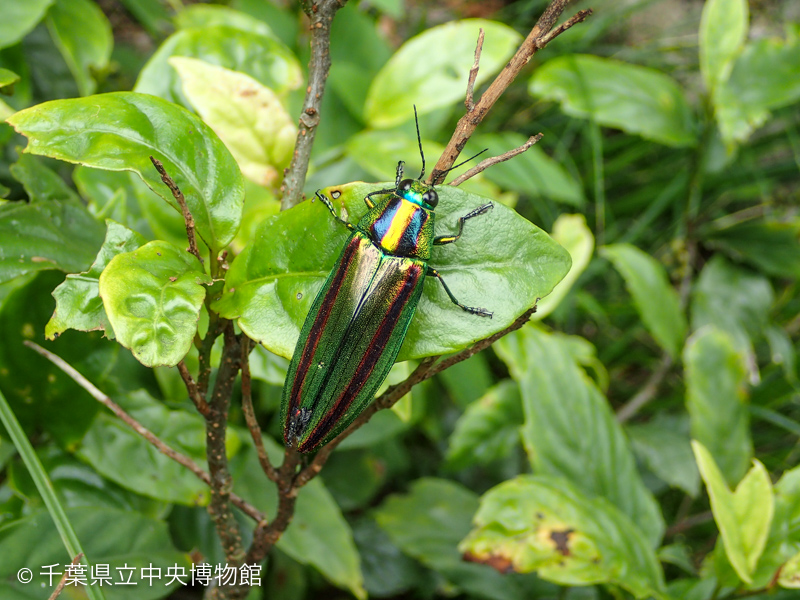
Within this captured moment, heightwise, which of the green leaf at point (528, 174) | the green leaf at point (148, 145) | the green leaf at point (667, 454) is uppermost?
the green leaf at point (148, 145)

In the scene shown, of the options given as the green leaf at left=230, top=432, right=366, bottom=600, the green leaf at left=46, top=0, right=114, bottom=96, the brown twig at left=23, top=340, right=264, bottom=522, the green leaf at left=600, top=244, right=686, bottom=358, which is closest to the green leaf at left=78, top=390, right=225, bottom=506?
the green leaf at left=230, top=432, right=366, bottom=600

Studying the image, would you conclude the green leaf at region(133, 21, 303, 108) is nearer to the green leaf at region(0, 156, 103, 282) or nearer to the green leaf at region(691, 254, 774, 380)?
the green leaf at region(0, 156, 103, 282)

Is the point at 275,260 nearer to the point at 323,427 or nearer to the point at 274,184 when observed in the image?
the point at 323,427

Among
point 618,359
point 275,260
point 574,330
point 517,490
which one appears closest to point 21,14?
point 275,260

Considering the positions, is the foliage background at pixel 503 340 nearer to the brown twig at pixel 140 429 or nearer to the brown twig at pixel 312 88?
the brown twig at pixel 140 429

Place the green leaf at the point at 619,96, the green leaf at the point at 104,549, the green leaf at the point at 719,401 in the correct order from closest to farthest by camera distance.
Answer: the green leaf at the point at 104,549, the green leaf at the point at 719,401, the green leaf at the point at 619,96

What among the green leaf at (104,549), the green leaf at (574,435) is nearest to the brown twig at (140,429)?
the green leaf at (104,549)
